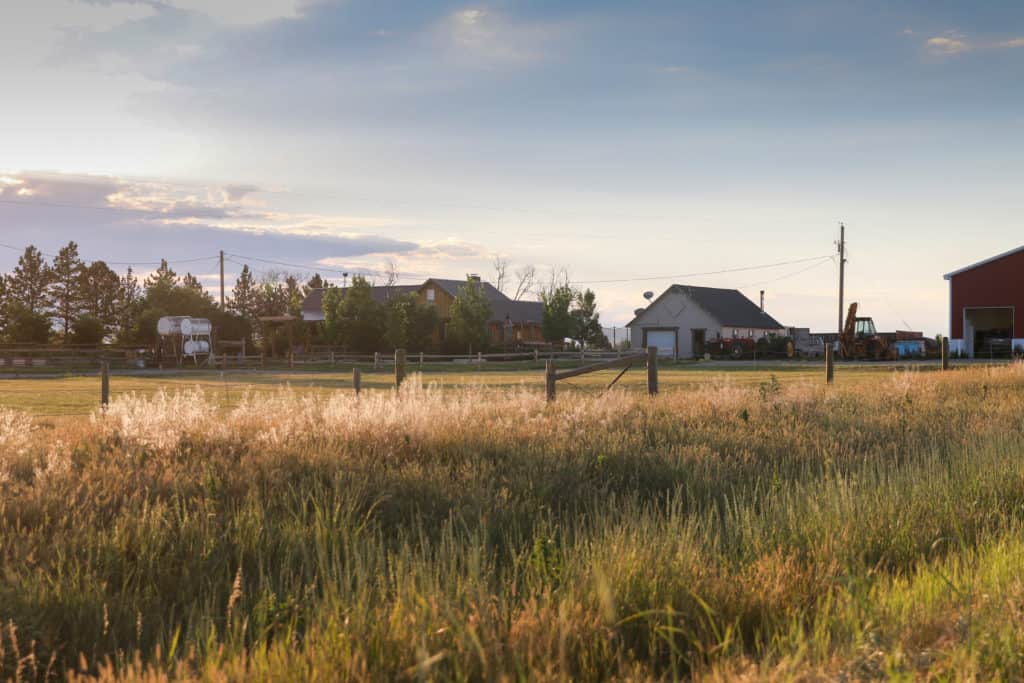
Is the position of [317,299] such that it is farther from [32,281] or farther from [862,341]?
[862,341]

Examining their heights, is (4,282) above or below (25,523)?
above

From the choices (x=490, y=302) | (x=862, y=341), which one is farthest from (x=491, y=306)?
(x=862, y=341)

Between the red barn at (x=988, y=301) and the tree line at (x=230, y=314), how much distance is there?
95.3ft

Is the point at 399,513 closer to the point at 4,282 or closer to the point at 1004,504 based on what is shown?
the point at 1004,504

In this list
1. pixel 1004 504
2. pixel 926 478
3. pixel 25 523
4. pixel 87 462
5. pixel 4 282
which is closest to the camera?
pixel 25 523

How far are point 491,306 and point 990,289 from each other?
125 ft

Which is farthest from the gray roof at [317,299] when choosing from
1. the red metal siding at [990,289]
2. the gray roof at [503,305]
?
the red metal siding at [990,289]

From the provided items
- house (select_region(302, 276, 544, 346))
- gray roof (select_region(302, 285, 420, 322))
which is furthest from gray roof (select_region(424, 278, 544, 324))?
gray roof (select_region(302, 285, 420, 322))

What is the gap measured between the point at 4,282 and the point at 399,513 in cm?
7663

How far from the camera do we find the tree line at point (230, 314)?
6228 cm

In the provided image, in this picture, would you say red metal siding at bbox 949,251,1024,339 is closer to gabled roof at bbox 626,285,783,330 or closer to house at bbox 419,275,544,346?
gabled roof at bbox 626,285,783,330

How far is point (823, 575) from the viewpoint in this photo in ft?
17.5

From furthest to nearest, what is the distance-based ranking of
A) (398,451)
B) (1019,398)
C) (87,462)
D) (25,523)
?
(1019,398), (398,451), (87,462), (25,523)

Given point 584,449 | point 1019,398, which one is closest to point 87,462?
point 584,449
